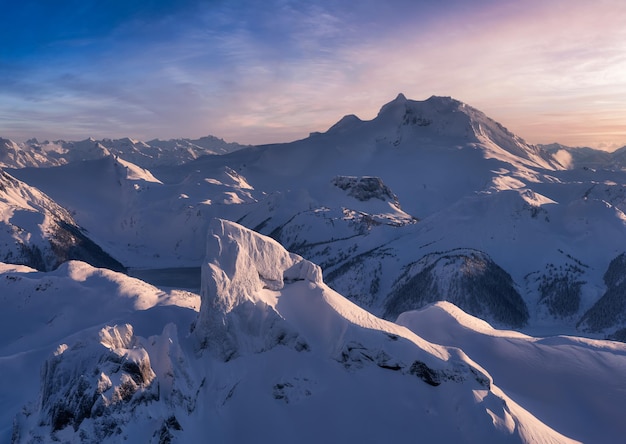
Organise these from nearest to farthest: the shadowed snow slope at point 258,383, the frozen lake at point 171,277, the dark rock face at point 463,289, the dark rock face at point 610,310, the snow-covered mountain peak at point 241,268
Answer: the shadowed snow slope at point 258,383, the snow-covered mountain peak at point 241,268, the dark rock face at point 610,310, the dark rock face at point 463,289, the frozen lake at point 171,277

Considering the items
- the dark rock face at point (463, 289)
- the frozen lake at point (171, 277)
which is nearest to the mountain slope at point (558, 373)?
the dark rock face at point (463, 289)

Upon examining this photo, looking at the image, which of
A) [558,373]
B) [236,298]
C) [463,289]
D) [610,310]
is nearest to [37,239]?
[463,289]

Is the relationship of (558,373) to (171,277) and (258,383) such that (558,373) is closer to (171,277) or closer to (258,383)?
(258,383)

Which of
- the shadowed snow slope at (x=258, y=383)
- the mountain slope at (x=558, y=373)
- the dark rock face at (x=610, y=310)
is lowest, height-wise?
the dark rock face at (x=610, y=310)

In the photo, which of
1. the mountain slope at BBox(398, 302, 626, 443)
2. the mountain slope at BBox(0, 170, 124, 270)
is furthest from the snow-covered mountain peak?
the mountain slope at BBox(0, 170, 124, 270)

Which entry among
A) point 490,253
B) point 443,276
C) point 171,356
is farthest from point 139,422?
point 490,253

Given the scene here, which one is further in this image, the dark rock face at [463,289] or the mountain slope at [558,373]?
the dark rock face at [463,289]

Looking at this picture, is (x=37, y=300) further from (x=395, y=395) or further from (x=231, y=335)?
(x=395, y=395)

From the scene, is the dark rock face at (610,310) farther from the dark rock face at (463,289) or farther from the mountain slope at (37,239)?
the mountain slope at (37,239)
